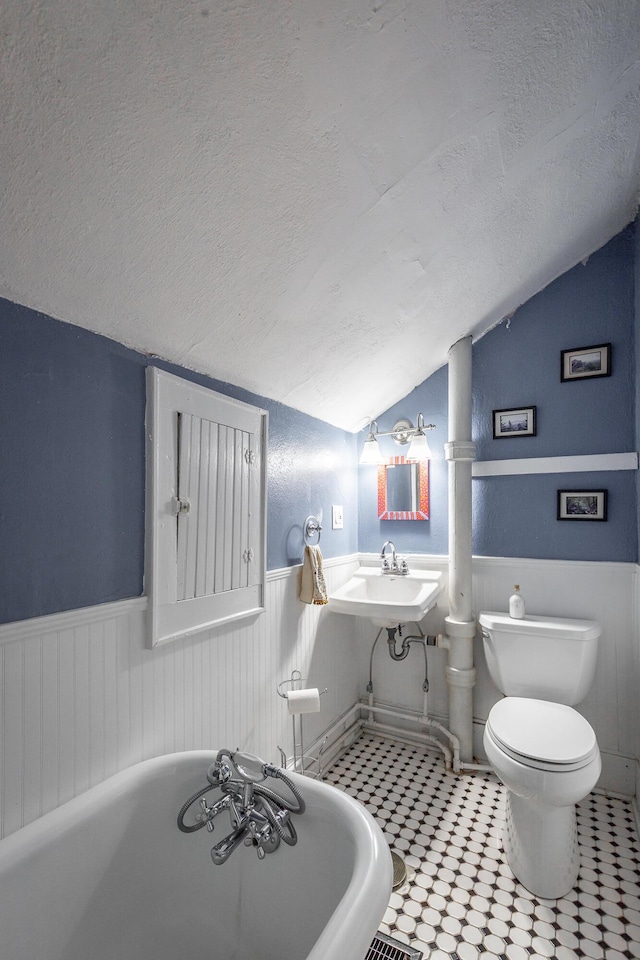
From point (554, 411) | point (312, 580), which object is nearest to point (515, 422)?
point (554, 411)

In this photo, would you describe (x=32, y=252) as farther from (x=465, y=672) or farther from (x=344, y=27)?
(x=465, y=672)

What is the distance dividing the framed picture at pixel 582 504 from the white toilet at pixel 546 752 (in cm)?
52

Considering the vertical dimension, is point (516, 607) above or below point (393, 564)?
below

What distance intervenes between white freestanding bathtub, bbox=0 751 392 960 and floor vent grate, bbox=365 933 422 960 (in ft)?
1.22

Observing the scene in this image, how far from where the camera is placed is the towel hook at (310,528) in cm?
230

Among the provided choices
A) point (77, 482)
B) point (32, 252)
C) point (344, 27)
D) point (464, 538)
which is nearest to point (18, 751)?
point (77, 482)

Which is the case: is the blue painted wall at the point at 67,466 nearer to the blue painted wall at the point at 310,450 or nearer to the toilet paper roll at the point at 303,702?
the blue painted wall at the point at 310,450

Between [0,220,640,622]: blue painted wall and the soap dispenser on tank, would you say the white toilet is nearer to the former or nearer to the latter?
the soap dispenser on tank

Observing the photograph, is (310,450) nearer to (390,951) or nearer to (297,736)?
(297,736)

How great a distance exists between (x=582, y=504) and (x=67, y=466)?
2.26 meters

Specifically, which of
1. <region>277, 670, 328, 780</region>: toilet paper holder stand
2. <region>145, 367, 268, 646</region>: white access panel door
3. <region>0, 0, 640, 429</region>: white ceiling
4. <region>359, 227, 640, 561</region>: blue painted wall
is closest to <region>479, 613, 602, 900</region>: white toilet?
<region>359, 227, 640, 561</region>: blue painted wall

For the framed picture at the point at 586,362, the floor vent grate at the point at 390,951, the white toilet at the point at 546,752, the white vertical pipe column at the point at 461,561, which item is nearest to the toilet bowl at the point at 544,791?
the white toilet at the point at 546,752

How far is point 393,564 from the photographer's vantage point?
8.63ft

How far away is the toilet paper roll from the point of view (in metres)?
1.90
